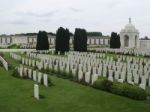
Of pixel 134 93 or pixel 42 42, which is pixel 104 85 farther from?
pixel 42 42

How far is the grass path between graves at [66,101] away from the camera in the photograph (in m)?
12.2

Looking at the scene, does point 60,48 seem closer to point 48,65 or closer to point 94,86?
point 48,65

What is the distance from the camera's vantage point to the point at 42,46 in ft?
141

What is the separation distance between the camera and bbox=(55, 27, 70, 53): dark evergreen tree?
4109 centimetres

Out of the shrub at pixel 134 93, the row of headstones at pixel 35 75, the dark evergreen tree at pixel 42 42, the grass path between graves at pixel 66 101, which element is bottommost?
the grass path between graves at pixel 66 101

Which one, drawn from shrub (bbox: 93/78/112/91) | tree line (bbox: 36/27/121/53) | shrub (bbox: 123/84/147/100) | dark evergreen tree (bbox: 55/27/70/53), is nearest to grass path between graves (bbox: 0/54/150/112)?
shrub (bbox: 123/84/147/100)

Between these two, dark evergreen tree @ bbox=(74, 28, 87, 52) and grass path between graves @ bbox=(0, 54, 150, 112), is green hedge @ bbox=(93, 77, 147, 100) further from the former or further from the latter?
dark evergreen tree @ bbox=(74, 28, 87, 52)

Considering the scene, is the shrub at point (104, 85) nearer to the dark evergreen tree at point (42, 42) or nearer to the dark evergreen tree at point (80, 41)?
the dark evergreen tree at point (80, 41)

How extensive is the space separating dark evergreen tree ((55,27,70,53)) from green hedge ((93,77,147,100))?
84.8 feet

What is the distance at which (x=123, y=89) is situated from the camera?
45.0 ft

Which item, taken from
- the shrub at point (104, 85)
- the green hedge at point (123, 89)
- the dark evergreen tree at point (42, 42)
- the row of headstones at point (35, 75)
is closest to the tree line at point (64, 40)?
the dark evergreen tree at point (42, 42)

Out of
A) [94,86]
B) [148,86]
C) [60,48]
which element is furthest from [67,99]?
[60,48]

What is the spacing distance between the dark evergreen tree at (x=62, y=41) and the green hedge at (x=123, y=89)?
2584 centimetres

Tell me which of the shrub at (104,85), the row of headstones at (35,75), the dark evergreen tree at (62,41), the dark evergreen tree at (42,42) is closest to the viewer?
the shrub at (104,85)
